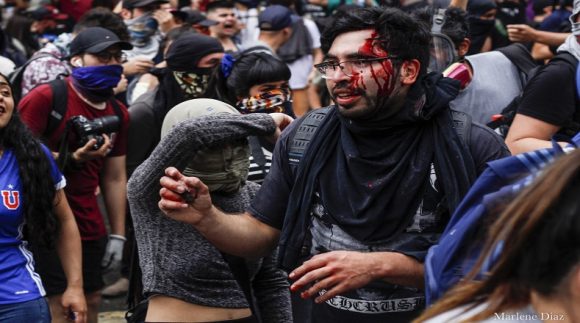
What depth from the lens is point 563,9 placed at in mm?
8117

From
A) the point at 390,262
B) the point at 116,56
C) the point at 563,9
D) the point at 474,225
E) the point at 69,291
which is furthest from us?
the point at 563,9

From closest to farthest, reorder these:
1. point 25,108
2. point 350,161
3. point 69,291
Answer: point 350,161 → point 69,291 → point 25,108

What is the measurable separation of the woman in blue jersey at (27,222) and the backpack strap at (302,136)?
1.58m

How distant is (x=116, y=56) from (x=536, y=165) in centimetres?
414

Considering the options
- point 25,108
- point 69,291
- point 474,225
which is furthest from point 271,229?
point 25,108

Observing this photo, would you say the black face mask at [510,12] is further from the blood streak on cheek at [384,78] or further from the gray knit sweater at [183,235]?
the blood streak on cheek at [384,78]

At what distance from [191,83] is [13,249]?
205 centimetres

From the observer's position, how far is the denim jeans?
4531mm

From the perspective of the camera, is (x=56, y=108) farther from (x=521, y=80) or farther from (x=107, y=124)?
(x=521, y=80)

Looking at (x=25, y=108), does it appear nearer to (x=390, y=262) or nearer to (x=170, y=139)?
(x=170, y=139)

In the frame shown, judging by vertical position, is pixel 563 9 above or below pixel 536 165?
below

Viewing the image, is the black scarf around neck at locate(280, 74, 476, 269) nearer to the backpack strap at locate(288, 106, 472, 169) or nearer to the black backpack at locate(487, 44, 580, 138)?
the backpack strap at locate(288, 106, 472, 169)

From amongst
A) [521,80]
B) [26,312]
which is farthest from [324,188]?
[521,80]

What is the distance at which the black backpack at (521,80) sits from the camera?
4720 millimetres
